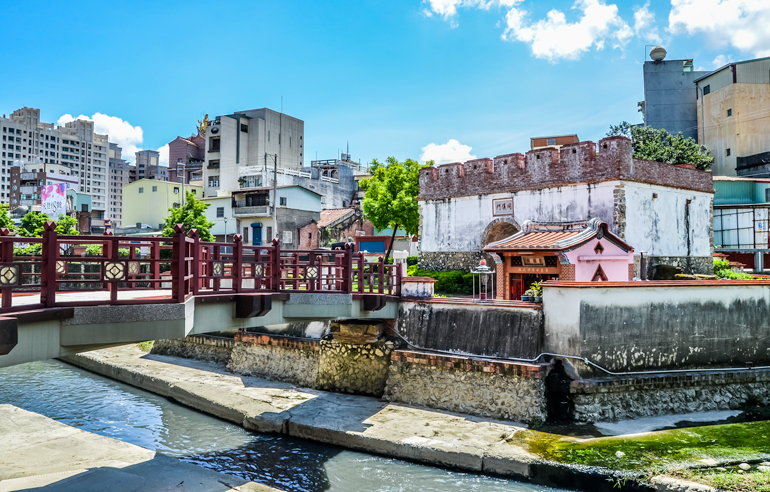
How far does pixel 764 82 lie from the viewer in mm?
37594

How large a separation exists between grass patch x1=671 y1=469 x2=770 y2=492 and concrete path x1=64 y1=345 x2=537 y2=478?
2.83 meters

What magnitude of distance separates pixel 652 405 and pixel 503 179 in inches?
472

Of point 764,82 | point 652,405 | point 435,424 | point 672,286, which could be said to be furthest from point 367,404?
point 764,82

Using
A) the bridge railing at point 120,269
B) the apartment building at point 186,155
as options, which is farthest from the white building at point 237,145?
the bridge railing at point 120,269

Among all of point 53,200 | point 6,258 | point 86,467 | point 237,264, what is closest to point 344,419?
point 237,264

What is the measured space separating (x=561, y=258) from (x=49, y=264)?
1355cm

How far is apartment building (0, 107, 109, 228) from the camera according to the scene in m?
86.7

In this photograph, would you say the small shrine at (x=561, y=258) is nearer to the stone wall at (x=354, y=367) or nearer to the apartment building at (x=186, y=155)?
the stone wall at (x=354, y=367)

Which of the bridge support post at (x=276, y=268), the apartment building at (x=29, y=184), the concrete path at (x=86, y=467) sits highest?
the apartment building at (x=29, y=184)

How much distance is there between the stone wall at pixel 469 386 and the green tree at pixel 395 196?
15785 millimetres

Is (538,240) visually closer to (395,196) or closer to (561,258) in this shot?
(561,258)

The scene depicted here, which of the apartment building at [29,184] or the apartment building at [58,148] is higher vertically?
the apartment building at [58,148]

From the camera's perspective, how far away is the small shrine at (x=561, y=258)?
16797 millimetres

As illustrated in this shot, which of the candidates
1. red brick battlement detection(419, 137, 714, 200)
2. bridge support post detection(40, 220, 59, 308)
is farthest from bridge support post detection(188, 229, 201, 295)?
red brick battlement detection(419, 137, 714, 200)
